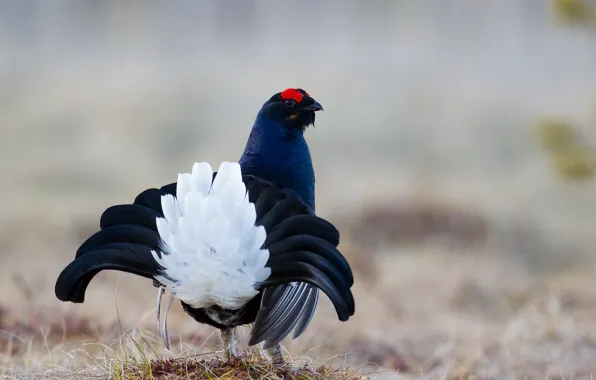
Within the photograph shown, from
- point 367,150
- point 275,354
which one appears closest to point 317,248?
point 275,354

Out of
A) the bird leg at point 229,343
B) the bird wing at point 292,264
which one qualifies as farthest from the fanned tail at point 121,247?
the bird leg at point 229,343

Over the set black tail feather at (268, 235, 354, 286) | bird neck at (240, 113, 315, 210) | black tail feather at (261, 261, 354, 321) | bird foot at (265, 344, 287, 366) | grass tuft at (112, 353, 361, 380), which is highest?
bird neck at (240, 113, 315, 210)

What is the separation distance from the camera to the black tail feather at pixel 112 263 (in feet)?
8.70

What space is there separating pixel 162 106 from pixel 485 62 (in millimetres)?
7050

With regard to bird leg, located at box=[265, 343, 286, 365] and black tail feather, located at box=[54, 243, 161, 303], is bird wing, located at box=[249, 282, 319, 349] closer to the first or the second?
bird leg, located at box=[265, 343, 286, 365]

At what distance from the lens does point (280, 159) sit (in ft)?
10.9

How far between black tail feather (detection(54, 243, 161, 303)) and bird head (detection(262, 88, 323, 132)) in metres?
0.90

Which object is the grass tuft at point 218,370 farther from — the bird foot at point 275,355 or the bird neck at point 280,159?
the bird neck at point 280,159

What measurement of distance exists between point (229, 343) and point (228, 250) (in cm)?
50

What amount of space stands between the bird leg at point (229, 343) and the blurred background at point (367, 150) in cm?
28

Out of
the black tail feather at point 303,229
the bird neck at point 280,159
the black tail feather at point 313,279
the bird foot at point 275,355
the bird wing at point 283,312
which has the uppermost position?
the bird neck at point 280,159

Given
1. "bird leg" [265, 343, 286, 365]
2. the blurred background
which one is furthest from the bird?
the blurred background

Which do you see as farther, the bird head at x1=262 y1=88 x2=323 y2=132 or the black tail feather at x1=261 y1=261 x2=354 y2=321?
the bird head at x1=262 y1=88 x2=323 y2=132

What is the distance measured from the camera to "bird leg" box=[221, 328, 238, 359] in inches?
117
